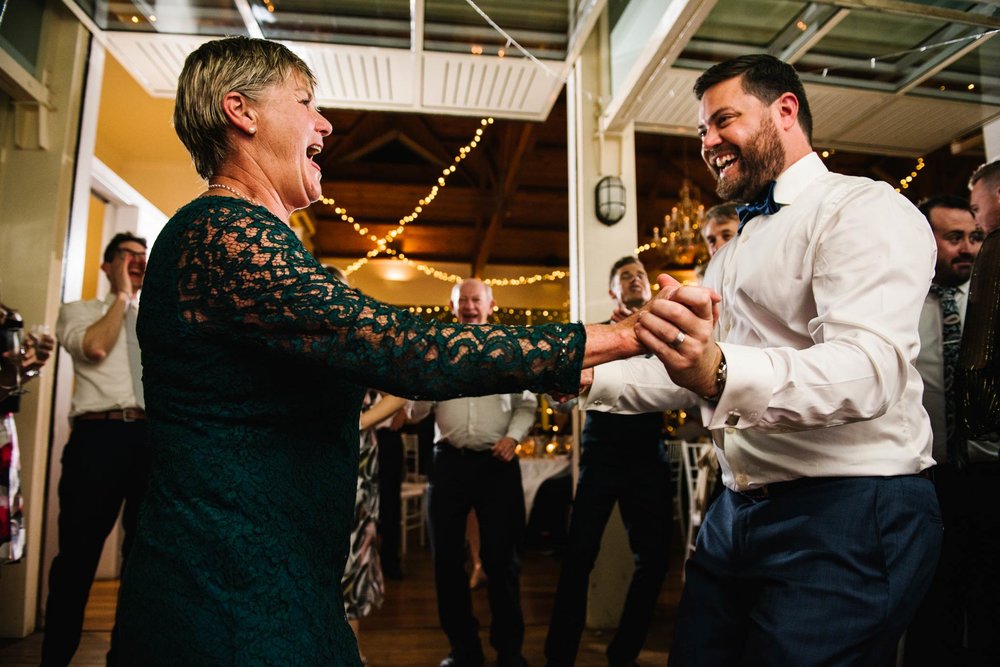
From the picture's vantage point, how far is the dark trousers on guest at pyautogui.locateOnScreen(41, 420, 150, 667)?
2.49 metres

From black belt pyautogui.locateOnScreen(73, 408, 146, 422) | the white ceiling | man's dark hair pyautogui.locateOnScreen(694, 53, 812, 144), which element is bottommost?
black belt pyautogui.locateOnScreen(73, 408, 146, 422)

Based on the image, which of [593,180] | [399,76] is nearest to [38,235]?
[399,76]

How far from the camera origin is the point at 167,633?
0.89 m

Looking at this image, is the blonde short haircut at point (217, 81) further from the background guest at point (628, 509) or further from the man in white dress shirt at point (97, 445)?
the background guest at point (628, 509)

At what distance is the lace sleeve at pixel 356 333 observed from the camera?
0.84 meters

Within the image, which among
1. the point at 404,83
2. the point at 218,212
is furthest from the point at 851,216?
the point at 404,83

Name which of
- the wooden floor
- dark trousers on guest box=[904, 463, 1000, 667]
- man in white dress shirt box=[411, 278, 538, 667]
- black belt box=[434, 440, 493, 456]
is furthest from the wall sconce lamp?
the wooden floor

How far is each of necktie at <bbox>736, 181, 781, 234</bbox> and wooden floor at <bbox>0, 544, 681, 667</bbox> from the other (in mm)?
2396

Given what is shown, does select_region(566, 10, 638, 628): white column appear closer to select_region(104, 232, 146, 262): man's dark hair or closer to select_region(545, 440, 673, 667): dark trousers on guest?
select_region(545, 440, 673, 667): dark trousers on guest

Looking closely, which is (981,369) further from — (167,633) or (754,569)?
(167,633)

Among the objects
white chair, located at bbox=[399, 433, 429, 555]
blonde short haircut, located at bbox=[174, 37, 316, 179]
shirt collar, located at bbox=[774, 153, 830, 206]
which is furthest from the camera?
white chair, located at bbox=[399, 433, 429, 555]

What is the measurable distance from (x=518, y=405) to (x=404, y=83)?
2.05 m

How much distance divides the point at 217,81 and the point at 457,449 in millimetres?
2440

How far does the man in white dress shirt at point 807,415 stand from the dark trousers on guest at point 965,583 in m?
1.16
